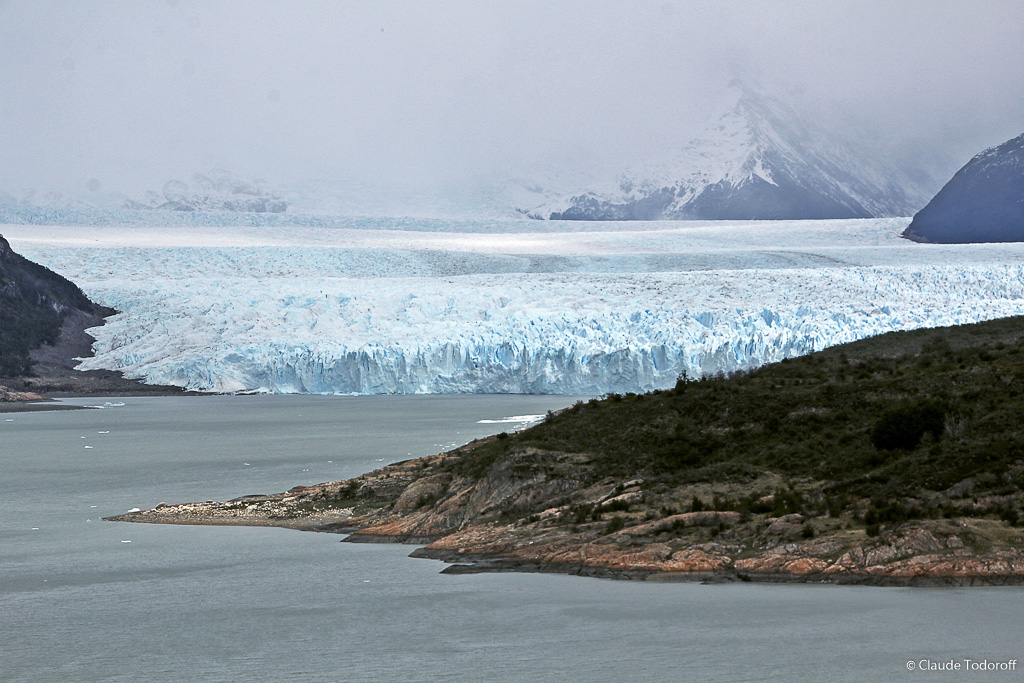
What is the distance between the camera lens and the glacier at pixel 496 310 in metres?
41.6

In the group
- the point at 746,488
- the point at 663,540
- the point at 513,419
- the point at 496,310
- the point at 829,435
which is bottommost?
the point at 513,419

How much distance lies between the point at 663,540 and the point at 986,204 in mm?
66128

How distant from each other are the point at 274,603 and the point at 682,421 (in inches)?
261

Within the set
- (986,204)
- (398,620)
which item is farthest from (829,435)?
(986,204)

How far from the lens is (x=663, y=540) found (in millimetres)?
12102

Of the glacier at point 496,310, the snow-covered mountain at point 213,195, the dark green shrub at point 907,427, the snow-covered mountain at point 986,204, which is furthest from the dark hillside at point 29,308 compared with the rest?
the snow-covered mountain at point 213,195

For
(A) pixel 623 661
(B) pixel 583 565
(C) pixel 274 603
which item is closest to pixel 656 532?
(B) pixel 583 565

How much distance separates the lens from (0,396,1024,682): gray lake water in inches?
356

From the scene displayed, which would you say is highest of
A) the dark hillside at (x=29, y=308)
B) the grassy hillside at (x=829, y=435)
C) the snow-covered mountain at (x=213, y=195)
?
A: the snow-covered mountain at (x=213, y=195)

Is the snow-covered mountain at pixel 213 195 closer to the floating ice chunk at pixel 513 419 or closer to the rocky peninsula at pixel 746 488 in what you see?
the floating ice chunk at pixel 513 419

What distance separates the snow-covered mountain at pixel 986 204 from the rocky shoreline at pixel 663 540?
57.3 meters

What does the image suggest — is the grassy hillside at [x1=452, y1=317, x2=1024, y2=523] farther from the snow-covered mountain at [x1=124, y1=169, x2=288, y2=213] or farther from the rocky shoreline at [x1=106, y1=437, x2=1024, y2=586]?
the snow-covered mountain at [x1=124, y1=169, x2=288, y2=213]

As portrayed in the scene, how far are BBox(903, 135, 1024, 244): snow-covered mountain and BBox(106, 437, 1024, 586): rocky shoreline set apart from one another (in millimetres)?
57264

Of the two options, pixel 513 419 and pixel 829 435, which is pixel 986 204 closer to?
pixel 513 419
